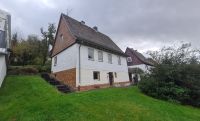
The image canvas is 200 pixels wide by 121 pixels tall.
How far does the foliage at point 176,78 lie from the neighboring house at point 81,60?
5.45 m

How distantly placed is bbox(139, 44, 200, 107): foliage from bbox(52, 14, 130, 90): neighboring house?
214 inches

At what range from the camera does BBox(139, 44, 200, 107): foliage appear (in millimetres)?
16672

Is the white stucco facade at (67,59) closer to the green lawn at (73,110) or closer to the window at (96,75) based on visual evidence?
the window at (96,75)

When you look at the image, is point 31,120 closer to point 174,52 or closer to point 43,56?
point 174,52

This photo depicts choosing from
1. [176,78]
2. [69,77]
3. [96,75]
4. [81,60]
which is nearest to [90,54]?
[81,60]

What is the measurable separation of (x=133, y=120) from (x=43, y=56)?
29.2 m

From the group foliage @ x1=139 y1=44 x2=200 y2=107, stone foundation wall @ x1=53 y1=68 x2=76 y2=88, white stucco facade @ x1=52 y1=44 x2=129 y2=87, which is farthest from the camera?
white stucco facade @ x1=52 y1=44 x2=129 y2=87

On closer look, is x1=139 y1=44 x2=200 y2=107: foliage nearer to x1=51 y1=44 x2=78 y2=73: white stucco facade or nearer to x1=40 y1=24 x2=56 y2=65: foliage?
x1=51 y1=44 x2=78 y2=73: white stucco facade

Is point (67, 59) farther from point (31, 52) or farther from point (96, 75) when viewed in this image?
point (31, 52)

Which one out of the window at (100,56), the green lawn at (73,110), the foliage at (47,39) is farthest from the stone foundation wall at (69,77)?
the foliage at (47,39)

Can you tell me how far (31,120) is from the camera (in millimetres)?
8383

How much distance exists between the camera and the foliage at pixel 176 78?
54.7ft

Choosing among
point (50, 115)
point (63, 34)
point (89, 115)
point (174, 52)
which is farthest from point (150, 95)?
point (63, 34)

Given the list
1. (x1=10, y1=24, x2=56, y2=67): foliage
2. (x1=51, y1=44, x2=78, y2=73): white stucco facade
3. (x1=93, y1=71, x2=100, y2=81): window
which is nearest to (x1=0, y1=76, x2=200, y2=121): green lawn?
(x1=51, y1=44, x2=78, y2=73): white stucco facade
